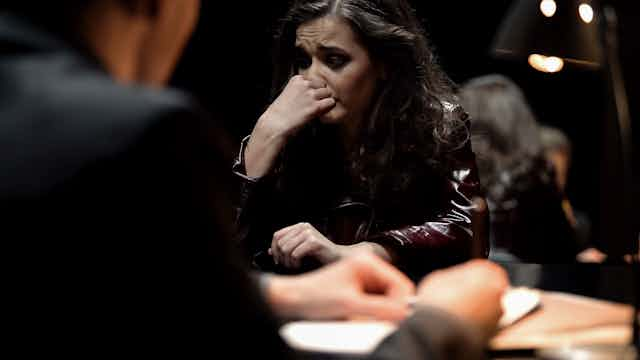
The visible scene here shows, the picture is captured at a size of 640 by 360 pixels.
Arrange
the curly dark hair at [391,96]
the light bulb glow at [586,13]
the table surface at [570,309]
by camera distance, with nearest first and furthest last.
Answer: the table surface at [570,309]
the light bulb glow at [586,13]
the curly dark hair at [391,96]

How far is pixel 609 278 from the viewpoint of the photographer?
1.98 metres

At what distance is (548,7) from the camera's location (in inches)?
89.7

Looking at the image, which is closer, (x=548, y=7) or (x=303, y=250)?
Answer: (x=303, y=250)

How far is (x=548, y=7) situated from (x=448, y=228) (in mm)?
557

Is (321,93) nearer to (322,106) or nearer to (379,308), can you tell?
(322,106)

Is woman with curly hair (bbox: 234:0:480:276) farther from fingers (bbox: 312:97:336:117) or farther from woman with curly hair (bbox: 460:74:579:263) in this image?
woman with curly hair (bbox: 460:74:579:263)

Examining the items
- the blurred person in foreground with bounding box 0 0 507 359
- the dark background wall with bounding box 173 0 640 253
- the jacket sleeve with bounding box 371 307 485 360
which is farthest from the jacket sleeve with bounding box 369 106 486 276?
the blurred person in foreground with bounding box 0 0 507 359

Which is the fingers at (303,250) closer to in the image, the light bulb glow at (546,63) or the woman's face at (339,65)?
the woman's face at (339,65)

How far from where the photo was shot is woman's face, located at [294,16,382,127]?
240 cm

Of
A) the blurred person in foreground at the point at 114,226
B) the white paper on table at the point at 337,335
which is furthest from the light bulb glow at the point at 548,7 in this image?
the blurred person in foreground at the point at 114,226

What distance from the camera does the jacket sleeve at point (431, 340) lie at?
3.67 ft

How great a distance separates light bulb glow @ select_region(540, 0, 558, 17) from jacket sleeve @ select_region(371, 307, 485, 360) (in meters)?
1.28

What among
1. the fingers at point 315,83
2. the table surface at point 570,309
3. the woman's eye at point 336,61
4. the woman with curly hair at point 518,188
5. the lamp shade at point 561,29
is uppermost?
the lamp shade at point 561,29

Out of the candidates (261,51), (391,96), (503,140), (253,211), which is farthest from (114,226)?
(503,140)
